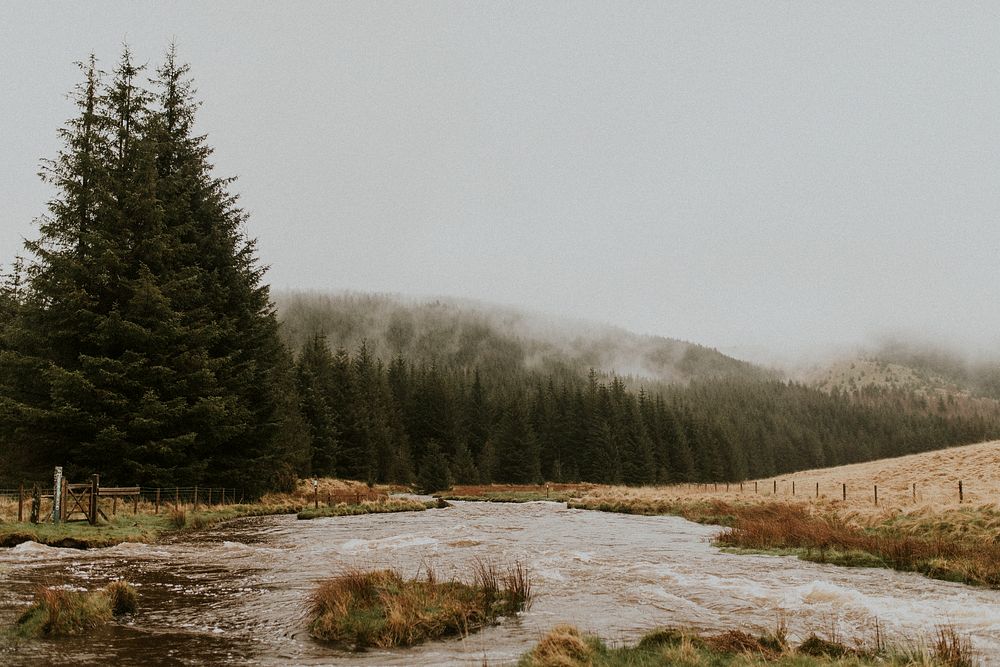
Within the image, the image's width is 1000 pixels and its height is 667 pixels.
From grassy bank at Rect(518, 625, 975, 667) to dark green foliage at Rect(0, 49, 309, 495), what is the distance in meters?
28.3

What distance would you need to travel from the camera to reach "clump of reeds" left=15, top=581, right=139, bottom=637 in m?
9.45

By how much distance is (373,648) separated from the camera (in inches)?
370

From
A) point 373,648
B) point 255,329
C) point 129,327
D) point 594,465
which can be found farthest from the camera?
point 594,465

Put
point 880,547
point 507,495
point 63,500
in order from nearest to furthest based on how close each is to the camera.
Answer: point 880,547 < point 63,500 < point 507,495

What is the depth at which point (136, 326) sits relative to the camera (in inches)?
1212

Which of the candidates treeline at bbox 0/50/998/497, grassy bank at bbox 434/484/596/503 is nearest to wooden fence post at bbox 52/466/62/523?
treeline at bbox 0/50/998/497

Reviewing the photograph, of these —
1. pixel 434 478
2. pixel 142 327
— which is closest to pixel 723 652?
pixel 142 327

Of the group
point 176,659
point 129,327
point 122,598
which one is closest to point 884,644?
point 176,659

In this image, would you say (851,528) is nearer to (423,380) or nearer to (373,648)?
(373,648)

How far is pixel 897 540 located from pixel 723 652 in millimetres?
14399

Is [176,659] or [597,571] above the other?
[176,659]

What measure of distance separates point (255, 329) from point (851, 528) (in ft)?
115

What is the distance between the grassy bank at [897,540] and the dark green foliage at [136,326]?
27.3m

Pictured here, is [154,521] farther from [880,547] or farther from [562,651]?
[880,547]
